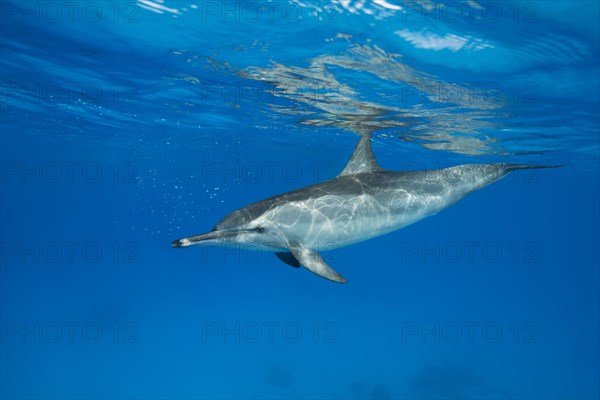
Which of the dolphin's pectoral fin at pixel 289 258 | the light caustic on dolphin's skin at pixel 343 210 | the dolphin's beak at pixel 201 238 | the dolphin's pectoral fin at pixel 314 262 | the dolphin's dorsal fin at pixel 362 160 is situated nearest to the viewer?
the dolphin's beak at pixel 201 238

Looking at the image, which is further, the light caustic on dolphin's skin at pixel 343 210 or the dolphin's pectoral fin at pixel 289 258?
the dolphin's pectoral fin at pixel 289 258

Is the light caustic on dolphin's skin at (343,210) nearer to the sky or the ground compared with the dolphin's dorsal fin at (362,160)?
nearer to the ground

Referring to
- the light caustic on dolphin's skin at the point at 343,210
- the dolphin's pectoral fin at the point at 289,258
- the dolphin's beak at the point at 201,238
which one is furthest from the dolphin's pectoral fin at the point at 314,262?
the dolphin's beak at the point at 201,238

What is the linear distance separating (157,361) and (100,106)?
1730 cm

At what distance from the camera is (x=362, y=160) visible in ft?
29.0

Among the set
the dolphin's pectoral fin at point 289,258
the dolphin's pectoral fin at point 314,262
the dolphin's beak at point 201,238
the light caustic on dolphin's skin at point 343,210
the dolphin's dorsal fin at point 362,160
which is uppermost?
the dolphin's dorsal fin at point 362,160

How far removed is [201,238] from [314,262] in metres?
1.78

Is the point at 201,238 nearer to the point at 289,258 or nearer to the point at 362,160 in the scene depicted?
the point at 289,258

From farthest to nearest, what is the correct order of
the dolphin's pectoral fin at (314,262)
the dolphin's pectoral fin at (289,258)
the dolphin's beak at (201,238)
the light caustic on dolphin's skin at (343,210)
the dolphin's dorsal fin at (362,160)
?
1. the dolphin's dorsal fin at (362,160)
2. the dolphin's pectoral fin at (289,258)
3. the light caustic on dolphin's skin at (343,210)
4. the dolphin's pectoral fin at (314,262)
5. the dolphin's beak at (201,238)

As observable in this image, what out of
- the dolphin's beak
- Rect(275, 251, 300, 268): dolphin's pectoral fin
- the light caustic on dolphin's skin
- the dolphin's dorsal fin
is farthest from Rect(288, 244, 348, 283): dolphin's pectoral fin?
the dolphin's dorsal fin

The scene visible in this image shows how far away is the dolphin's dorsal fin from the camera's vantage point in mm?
8789

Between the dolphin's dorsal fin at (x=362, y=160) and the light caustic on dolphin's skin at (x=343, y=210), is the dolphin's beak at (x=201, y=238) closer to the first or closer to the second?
the light caustic on dolphin's skin at (x=343, y=210)

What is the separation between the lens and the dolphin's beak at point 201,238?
590 centimetres

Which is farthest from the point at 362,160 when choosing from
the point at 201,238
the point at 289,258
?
the point at 201,238
